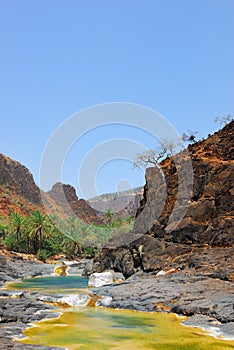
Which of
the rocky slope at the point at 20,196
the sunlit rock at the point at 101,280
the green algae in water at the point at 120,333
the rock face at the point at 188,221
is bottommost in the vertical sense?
the green algae in water at the point at 120,333

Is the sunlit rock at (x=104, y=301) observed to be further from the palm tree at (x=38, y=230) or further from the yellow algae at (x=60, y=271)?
the palm tree at (x=38, y=230)

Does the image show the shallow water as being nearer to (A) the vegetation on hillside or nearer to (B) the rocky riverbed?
(B) the rocky riverbed

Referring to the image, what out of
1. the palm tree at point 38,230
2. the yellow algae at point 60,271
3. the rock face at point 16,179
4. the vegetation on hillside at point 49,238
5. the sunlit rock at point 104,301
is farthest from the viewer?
the rock face at point 16,179

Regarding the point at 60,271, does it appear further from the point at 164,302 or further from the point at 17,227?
the point at 164,302

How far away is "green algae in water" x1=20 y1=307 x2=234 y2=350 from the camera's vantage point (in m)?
15.5

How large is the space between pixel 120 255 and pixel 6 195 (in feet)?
411

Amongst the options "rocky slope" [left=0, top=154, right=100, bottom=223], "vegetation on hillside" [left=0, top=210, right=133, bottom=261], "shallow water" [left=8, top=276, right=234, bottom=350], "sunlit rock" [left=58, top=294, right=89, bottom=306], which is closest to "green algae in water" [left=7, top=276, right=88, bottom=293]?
"sunlit rock" [left=58, top=294, right=89, bottom=306]

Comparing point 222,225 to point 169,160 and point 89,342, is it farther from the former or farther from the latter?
point 89,342

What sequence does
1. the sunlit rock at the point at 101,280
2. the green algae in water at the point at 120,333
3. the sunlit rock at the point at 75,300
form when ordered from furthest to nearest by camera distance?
the sunlit rock at the point at 101,280
the sunlit rock at the point at 75,300
the green algae in water at the point at 120,333

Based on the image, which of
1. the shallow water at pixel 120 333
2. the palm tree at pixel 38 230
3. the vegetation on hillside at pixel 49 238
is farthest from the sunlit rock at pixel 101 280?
the palm tree at pixel 38 230

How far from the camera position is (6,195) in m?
161

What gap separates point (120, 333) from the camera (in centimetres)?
1783

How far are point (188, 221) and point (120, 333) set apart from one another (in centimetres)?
2084

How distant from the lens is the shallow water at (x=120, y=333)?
1550 centimetres
